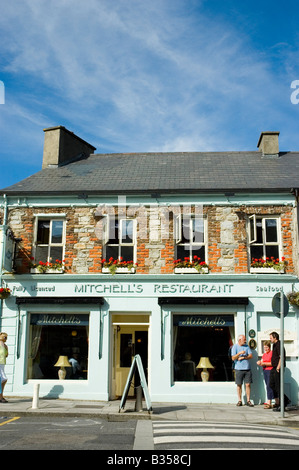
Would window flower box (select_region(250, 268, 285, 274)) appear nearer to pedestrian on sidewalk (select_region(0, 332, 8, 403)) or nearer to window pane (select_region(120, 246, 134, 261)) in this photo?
window pane (select_region(120, 246, 134, 261))

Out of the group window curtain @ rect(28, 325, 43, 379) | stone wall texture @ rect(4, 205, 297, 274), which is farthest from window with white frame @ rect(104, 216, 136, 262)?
window curtain @ rect(28, 325, 43, 379)

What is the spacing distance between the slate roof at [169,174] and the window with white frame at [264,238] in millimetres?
1017

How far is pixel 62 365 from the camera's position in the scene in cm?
1462

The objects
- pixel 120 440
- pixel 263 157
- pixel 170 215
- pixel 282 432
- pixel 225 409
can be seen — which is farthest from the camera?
pixel 263 157

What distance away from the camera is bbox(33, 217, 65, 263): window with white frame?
1534cm

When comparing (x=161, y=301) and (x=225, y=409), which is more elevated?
(x=161, y=301)

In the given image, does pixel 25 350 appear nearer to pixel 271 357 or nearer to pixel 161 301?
pixel 161 301

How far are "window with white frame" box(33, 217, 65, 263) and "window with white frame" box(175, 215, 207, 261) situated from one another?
3559 millimetres

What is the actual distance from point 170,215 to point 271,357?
16.5 feet

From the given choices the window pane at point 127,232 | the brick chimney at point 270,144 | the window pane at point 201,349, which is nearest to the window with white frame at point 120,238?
the window pane at point 127,232

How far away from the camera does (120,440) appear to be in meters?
8.24

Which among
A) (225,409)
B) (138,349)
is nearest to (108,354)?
(138,349)

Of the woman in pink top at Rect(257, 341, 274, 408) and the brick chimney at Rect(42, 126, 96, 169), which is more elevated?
the brick chimney at Rect(42, 126, 96, 169)

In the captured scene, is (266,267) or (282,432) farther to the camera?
(266,267)
